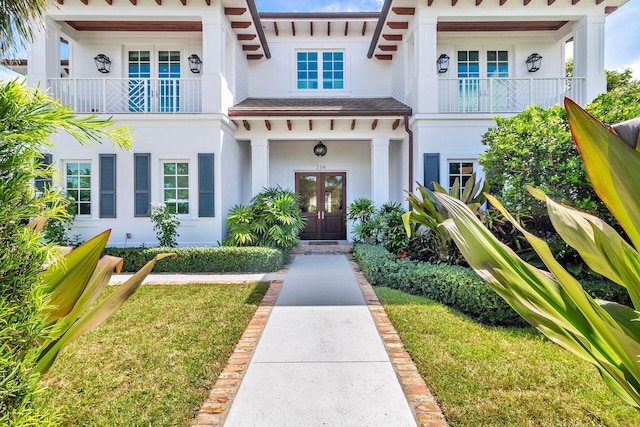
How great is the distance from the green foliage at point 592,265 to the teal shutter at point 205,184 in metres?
7.50

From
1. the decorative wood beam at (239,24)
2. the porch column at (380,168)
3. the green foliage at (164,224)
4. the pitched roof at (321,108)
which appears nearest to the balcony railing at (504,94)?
the pitched roof at (321,108)

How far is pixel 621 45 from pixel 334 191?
1021cm

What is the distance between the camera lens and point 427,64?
27.4 ft

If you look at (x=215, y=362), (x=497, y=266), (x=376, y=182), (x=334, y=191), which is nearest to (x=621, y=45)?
(x=376, y=182)

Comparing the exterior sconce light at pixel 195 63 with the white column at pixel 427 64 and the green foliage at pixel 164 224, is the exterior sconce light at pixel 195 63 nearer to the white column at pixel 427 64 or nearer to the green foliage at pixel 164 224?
the green foliage at pixel 164 224

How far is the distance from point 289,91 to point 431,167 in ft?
A: 19.2

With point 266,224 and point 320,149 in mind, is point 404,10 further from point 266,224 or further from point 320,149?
point 266,224

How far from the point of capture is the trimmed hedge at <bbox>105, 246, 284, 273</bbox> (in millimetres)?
7109

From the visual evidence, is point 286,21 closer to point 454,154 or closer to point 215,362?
point 454,154

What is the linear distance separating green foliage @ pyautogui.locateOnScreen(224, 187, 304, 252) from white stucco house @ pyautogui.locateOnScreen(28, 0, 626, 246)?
2.11 ft

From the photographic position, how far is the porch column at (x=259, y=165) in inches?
373

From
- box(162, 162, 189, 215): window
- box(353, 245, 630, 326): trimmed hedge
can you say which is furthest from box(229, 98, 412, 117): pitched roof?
box(353, 245, 630, 326): trimmed hedge

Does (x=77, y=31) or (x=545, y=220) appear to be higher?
(x=77, y=31)

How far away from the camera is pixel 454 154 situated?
333 inches
